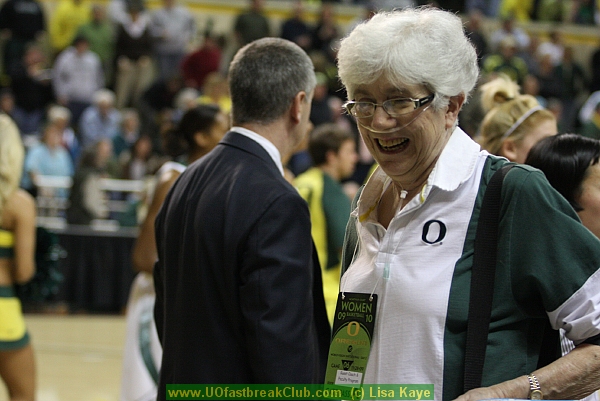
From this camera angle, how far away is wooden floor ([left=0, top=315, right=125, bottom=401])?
6.48 meters

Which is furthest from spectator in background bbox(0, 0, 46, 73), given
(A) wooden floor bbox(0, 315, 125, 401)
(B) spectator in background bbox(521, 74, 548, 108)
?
(B) spectator in background bbox(521, 74, 548, 108)

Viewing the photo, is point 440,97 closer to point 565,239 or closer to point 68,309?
point 565,239

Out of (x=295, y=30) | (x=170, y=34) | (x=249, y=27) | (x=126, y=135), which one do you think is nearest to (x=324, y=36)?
(x=295, y=30)

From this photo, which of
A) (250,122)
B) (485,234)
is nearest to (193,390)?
(250,122)

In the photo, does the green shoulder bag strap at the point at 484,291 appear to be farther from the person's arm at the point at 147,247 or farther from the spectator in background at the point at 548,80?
the spectator in background at the point at 548,80

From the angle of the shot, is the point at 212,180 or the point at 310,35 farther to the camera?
the point at 310,35

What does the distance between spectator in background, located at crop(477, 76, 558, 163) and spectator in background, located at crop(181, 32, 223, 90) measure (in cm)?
1144

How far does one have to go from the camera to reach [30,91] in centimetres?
1388

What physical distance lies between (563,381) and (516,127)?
5.09 ft

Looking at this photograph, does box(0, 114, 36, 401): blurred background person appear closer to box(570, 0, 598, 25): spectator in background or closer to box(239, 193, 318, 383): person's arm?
box(239, 193, 318, 383): person's arm

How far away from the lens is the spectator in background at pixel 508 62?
49.2 feet

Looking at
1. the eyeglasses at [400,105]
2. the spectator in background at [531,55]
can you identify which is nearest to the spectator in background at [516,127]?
the eyeglasses at [400,105]

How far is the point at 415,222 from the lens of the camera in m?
1.92

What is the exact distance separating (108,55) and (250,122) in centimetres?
1292
